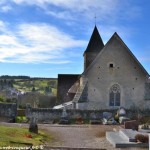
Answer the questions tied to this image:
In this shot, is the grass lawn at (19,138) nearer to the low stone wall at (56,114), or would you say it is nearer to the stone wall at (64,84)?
the low stone wall at (56,114)

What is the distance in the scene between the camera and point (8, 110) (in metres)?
41.0

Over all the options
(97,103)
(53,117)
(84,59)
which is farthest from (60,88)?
(53,117)

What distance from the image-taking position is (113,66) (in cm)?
4478

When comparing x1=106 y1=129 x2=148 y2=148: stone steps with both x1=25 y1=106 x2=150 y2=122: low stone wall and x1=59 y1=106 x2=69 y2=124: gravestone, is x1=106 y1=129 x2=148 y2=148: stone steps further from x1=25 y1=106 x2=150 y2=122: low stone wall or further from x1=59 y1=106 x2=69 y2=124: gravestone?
x1=25 y1=106 x2=150 y2=122: low stone wall

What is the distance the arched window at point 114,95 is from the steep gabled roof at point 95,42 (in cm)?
1126

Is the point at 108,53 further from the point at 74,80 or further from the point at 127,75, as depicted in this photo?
the point at 74,80

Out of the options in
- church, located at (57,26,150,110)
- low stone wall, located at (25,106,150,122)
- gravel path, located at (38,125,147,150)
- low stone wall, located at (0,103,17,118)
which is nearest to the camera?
gravel path, located at (38,125,147,150)

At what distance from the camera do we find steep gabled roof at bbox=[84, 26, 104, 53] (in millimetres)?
54875

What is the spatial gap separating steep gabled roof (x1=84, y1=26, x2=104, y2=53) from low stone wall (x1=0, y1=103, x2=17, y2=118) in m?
18.5

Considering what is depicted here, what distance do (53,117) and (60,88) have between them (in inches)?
870

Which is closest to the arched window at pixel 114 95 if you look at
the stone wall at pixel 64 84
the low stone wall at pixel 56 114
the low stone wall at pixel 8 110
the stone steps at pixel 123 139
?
the low stone wall at pixel 56 114

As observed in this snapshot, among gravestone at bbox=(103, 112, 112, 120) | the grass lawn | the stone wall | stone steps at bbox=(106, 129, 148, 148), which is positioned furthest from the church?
the grass lawn

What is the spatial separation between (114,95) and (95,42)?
A: 12568mm

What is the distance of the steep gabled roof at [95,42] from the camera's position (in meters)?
54.9
